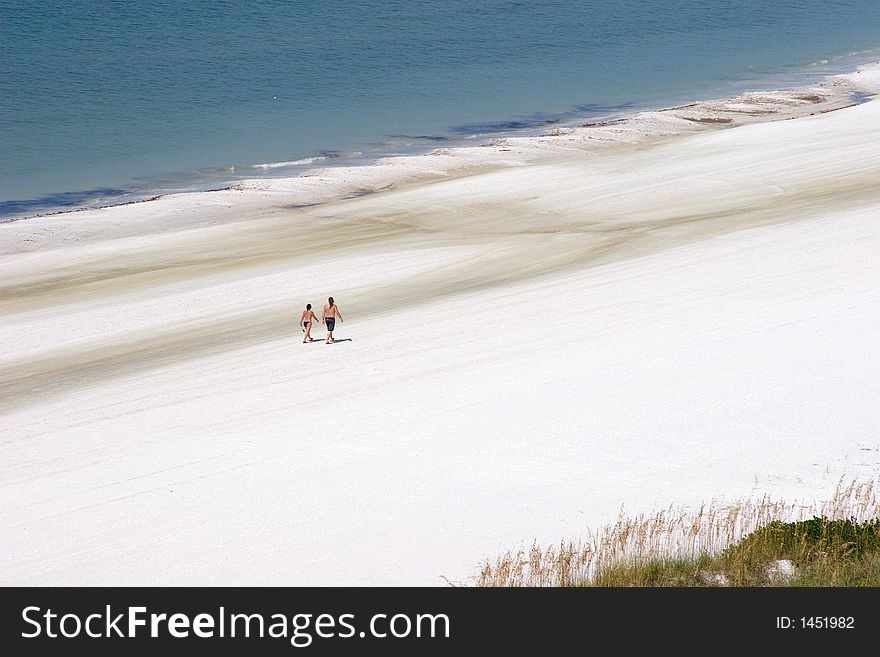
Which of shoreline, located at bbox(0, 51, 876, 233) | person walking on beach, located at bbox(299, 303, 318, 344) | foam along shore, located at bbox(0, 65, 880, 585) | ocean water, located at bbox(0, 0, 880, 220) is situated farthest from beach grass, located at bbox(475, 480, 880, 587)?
ocean water, located at bbox(0, 0, 880, 220)

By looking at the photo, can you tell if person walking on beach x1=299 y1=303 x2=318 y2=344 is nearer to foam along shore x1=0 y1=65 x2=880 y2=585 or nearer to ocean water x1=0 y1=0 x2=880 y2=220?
foam along shore x1=0 y1=65 x2=880 y2=585

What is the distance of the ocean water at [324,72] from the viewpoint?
45.0 meters

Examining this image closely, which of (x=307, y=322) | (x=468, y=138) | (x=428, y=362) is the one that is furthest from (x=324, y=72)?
(x=428, y=362)

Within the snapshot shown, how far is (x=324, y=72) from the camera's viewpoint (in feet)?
205

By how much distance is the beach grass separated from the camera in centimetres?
987

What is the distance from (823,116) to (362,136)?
1970 centimetres

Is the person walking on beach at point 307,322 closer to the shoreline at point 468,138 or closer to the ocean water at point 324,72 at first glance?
the shoreline at point 468,138

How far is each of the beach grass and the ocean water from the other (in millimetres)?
30433

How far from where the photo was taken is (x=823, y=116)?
43.6 m

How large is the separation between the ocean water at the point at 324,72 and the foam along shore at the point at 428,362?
9374 mm

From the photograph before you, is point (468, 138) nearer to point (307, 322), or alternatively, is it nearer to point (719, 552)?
point (307, 322)

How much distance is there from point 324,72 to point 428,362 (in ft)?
151
